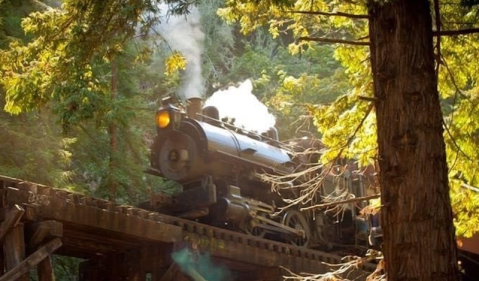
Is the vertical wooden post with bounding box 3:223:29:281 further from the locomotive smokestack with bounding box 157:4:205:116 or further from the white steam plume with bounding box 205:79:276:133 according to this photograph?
the locomotive smokestack with bounding box 157:4:205:116

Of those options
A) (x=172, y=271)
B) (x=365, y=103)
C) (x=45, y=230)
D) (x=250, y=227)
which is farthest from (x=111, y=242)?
(x=365, y=103)

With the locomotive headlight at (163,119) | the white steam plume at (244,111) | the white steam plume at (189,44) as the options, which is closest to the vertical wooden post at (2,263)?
the locomotive headlight at (163,119)

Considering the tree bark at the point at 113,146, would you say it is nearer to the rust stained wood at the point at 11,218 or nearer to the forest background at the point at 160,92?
the forest background at the point at 160,92

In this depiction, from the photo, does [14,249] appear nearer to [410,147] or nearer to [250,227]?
[410,147]

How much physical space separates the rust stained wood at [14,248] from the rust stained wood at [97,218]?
0.23 meters

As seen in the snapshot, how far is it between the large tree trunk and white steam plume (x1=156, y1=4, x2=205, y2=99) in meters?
21.2

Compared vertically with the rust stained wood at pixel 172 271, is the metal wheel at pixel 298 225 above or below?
above

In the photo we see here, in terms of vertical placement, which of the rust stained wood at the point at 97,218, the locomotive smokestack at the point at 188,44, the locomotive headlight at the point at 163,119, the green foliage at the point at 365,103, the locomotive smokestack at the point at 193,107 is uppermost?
the locomotive smokestack at the point at 188,44

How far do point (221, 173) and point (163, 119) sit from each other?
4.75 feet

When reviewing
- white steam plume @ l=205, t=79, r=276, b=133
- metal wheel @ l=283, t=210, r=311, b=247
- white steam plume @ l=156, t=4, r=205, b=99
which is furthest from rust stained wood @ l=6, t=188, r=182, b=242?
white steam plume @ l=156, t=4, r=205, b=99

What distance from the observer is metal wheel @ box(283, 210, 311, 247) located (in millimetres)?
13938

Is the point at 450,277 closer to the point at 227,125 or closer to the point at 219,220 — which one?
the point at 219,220

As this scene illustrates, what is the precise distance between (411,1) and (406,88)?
0.68 meters

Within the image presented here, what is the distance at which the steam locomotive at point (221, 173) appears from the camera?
12586 millimetres
